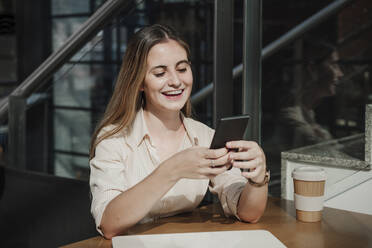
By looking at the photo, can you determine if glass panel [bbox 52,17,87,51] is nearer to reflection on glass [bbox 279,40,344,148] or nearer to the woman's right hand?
reflection on glass [bbox 279,40,344,148]

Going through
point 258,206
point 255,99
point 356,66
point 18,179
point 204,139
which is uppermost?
point 356,66

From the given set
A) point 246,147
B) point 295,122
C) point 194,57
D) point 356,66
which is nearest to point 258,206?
point 246,147

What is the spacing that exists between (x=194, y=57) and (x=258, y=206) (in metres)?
2.71

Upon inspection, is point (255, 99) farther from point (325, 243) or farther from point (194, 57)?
point (194, 57)

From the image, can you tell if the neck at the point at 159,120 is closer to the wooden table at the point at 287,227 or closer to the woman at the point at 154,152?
the woman at the point at 154,152

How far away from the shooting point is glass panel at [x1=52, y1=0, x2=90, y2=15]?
5.18 m

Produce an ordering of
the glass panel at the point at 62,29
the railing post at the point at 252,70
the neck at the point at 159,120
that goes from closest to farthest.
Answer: the neck at the point at 159,120, the railing post at the point at 252,70, the glass panel at the point at 62,29

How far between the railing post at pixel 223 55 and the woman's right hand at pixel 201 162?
753 millimetres

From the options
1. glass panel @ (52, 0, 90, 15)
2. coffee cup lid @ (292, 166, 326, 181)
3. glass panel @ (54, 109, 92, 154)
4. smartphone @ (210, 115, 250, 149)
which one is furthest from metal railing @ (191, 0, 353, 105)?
Result: glass panel @ (52, 0, 90, 15)

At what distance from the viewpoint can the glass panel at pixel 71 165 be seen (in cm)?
423

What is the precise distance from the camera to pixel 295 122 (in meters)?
2.60

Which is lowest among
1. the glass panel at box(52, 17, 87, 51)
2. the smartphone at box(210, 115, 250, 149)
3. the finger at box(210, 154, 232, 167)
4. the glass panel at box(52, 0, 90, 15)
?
the finger at box(210, 154, 232, 167)

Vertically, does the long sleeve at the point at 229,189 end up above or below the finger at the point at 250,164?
below

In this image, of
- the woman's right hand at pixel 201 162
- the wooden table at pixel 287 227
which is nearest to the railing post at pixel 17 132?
the wooden table at pixel 287 227
